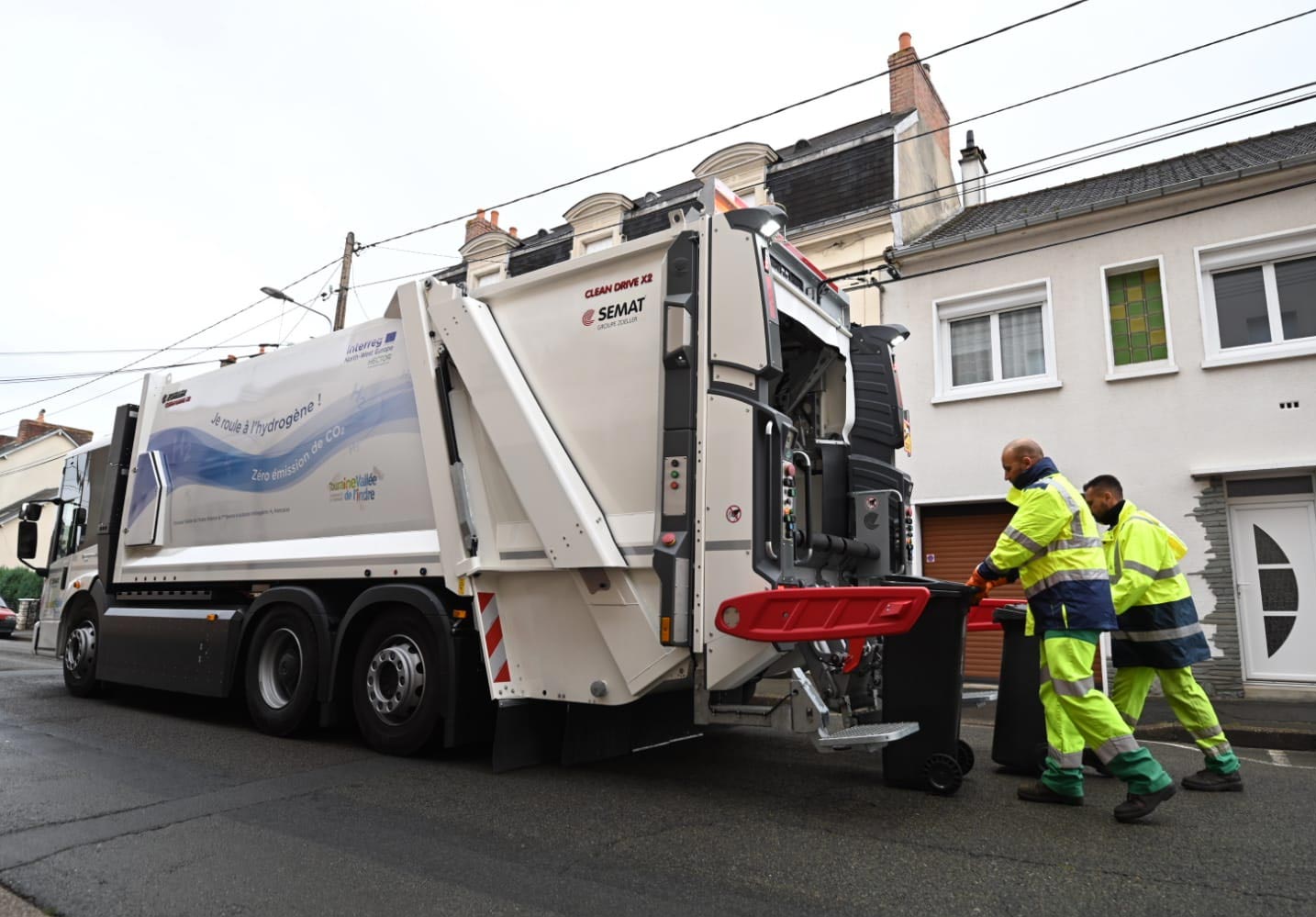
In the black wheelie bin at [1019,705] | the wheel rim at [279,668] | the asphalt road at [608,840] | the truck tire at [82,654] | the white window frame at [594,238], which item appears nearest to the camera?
the asphalt road at [608,840]

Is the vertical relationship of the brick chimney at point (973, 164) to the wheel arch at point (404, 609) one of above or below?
above

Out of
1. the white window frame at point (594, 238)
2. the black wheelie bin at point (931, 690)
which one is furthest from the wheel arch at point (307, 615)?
the white window frame at point (594, 238)

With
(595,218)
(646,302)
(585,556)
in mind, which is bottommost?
(585,556)

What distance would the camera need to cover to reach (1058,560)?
4.18 meters

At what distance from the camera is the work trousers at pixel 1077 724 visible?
12.6 feet

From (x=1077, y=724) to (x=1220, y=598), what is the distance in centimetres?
593

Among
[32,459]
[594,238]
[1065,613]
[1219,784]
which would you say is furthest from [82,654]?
[32,459]

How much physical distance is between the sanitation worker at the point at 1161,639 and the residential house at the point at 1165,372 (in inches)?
192

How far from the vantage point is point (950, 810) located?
3.95 metres

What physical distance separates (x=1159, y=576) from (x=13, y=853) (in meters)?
5.24

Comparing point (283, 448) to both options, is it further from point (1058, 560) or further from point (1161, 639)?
point (1161, 639)

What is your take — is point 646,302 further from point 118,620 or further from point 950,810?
point 118,620

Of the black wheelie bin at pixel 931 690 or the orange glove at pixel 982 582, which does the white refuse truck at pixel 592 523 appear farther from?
the orange glove at pixel 982 582

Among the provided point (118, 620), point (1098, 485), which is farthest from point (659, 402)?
point (118, 620)
